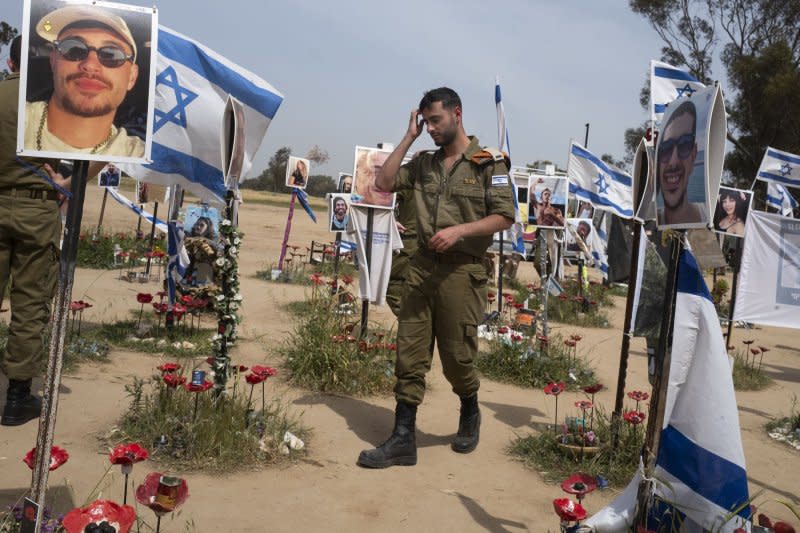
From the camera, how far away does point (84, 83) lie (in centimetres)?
256

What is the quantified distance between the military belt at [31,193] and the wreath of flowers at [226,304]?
999 mm

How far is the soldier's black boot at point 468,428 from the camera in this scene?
4.53m

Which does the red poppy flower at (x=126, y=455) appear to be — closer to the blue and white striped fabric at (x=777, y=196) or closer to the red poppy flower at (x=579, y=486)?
the red poppy flower at (x=579, y=486)

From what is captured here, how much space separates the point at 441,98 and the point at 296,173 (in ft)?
34.2

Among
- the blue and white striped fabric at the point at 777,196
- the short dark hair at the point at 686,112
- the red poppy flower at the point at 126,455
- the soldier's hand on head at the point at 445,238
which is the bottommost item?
the red poppy flower at the point at 126,455

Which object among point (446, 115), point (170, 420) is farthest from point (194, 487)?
point (446, 115)

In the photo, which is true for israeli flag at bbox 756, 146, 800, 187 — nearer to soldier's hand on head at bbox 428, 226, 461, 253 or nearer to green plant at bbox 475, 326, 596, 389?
green plant at bbox 475, 326, 596, 389

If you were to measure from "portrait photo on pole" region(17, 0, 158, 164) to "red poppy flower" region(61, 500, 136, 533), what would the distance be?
116cm

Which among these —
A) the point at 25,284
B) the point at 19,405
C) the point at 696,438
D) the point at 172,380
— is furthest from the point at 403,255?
the point at 696,438

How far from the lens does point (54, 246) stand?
427cm

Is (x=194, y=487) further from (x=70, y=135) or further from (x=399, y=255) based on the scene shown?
(x=399, y=255)

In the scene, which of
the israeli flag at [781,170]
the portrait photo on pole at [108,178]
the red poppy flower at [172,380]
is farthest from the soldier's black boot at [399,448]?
the portrait photo on pole at [108,178]

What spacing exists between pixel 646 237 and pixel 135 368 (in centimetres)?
398

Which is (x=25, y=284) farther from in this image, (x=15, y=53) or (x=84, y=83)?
(x=84, y=83)
